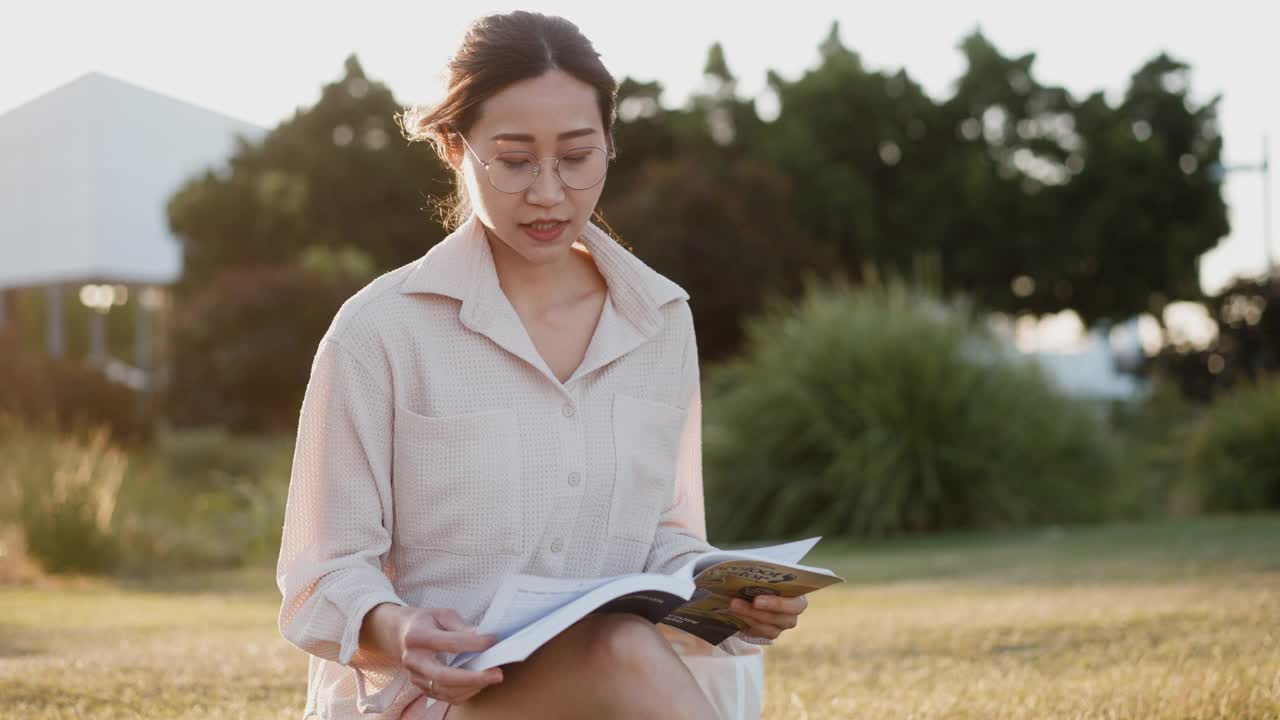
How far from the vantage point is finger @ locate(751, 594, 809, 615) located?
2250 mm

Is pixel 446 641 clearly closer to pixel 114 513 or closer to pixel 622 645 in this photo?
pixel 622 645

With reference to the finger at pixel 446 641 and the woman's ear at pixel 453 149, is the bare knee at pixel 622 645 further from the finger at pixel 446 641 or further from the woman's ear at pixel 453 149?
the woman's ear at pixel 453 149

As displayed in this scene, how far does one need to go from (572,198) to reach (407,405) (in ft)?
1.36

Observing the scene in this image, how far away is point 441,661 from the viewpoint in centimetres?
194

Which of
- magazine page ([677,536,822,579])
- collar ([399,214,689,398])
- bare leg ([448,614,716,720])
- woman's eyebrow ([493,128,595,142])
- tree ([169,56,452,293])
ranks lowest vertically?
bare leg ([448,614,716,720])

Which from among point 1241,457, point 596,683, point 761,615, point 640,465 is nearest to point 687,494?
point 640,465

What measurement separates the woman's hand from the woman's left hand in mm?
486

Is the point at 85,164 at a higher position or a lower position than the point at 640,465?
higher

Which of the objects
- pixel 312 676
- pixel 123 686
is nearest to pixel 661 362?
pixel 312 676

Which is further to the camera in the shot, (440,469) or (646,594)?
(440,469)

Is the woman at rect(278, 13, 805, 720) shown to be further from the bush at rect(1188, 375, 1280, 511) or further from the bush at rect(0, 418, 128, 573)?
the bush at rect(1188, 375, 1280, 511)

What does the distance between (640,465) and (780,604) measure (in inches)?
12.4

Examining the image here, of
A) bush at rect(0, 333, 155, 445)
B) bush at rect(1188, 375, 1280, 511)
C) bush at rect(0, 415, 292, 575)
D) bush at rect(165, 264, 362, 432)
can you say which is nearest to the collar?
bush at rect(0, 415, 292, 575)

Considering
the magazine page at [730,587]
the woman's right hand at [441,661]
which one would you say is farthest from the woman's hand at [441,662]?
the magazine page at [730,587]
